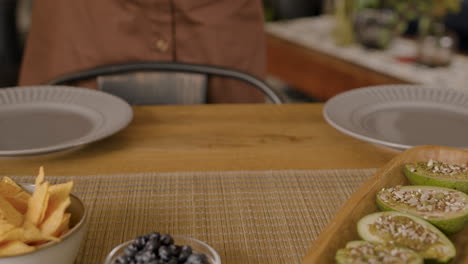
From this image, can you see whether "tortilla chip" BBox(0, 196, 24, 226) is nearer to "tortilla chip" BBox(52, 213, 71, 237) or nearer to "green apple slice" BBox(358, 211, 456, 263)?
"tortilla chip" BBox(52, 213, 71, 237)

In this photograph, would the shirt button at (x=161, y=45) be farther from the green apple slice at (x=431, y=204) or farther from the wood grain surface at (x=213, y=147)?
the green apple slice at (x=431, y=204)

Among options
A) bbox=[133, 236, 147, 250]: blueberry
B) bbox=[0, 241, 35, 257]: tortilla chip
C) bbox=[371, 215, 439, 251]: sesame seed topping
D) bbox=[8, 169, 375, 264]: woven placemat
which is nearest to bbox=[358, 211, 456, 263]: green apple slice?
bbox=[371, 215, 439, 251]: sesame seed topping

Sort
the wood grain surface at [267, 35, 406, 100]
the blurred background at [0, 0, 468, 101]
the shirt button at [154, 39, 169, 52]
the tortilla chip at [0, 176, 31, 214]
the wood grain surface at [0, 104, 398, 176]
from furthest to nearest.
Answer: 1. the blurred background at [0, 0, 468, 101]
2. the wood grain surface at [267, 35, 406, 100]
3. the shirt button at [154, 39, 169, 52]
4. the wood grain surface at [0, 104, 398, 176]
5. the tortilla chip at [0, 176, 31, 214]

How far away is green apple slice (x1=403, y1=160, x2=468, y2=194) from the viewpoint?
0.68m

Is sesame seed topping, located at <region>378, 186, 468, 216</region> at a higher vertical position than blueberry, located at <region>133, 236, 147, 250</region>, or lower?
higher

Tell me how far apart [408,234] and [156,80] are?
0.94 meters

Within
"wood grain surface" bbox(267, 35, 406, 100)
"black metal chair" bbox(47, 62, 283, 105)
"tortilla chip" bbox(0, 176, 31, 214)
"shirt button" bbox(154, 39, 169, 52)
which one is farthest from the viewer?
"wood grain surface" bbox(267, 35, 406, 100)

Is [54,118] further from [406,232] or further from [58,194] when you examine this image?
[406,232]

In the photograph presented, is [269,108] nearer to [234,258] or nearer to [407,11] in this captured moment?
[234,258]

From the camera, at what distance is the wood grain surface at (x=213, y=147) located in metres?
0.89

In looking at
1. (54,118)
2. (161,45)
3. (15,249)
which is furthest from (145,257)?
(161,45)

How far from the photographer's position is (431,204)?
0.64 meters

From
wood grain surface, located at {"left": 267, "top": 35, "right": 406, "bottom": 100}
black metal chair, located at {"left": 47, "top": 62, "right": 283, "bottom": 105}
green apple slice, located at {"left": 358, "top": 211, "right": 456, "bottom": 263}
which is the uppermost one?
green apple slice, located at {"left": 358, "top": 211, "right": 456, "bottom": 263}

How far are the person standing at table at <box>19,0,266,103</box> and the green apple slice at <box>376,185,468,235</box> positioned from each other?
90 cm
